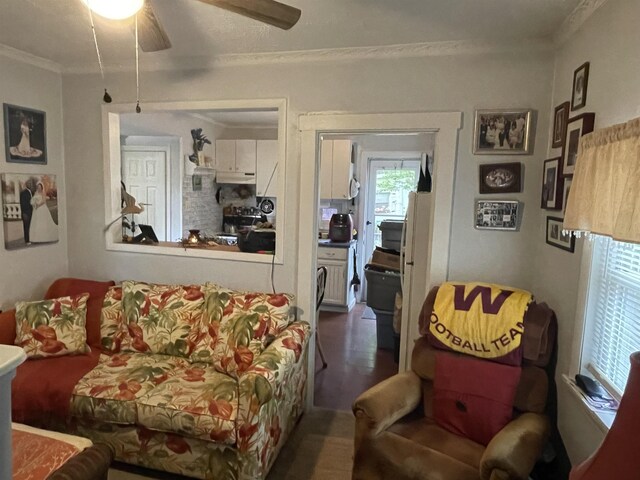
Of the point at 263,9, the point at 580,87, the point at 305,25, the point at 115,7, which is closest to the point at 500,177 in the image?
the point at 580,87

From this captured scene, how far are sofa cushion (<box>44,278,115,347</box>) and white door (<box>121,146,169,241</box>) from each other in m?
1.97

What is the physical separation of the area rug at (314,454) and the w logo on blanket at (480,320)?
3.12 feet

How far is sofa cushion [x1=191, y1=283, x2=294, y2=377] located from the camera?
242cm

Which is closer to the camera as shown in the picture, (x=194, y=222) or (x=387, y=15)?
(x=387, y=15)

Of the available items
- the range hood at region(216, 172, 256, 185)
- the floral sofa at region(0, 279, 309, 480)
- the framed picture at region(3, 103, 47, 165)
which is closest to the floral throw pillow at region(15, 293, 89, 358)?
the floral sofa at region(0, 279, 309, 480)

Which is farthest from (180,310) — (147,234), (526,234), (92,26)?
(526,234)

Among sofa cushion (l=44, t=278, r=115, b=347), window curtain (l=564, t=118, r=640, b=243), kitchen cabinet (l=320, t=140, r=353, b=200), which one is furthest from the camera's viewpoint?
kitchen cabinet (l=320, t=140, r=353, b=200)

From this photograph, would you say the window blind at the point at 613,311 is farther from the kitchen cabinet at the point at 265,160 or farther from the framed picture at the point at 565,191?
the kitchen cabinet at the point at 265,160

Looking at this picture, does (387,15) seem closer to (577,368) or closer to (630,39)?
(630,39)

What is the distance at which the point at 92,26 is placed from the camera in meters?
2.19

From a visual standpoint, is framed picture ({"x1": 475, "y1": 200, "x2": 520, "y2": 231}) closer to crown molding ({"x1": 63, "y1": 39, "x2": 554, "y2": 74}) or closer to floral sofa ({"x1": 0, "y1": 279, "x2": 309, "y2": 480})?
crown molding ({"x1": 63, "y1": 39, "x2": 554, "y2": 74})

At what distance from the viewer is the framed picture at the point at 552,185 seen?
83.2 inches

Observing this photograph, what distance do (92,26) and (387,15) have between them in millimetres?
1565

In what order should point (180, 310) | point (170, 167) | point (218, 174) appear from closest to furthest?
point (180, 310) < point (170, 167) < point (218, 174)
